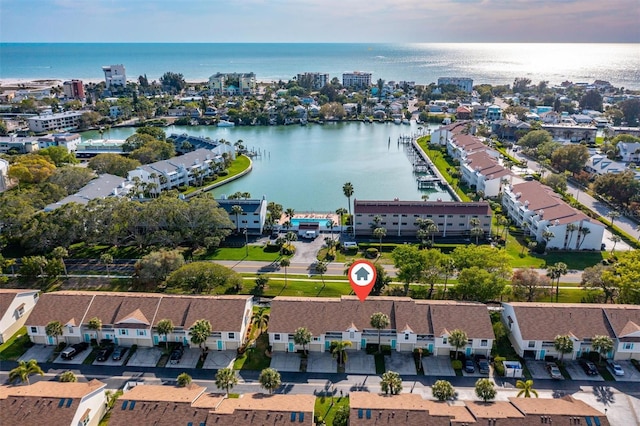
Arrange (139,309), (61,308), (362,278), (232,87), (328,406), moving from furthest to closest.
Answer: (232,87) < (362,278) < (61,308) < (139,309) < (328,406)

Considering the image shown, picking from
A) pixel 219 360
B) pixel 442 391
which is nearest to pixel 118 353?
pixel 219 360

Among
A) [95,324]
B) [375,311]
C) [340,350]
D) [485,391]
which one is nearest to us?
[485,391]

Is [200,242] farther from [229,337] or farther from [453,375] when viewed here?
[453,375]

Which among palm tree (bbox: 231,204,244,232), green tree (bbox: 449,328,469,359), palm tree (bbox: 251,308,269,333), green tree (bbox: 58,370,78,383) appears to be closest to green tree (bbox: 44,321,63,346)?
green tree (bbox: 58,370,78,383)

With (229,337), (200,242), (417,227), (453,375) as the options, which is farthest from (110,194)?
(453,375)

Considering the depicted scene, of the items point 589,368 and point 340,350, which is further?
point 340,350

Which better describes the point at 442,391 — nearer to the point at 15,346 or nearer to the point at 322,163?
the point at 15,346

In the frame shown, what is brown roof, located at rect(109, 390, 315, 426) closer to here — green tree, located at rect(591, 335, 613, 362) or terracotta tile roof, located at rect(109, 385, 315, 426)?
terracotta tile roof, located at rect(109, 385, 315, 426)
